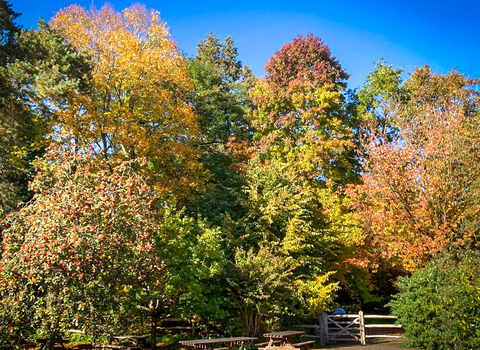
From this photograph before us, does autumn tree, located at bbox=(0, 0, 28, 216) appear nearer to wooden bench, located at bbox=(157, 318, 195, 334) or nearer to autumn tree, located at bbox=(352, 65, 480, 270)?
wooden bench, located at bbox=(157, 318, 195, 334)

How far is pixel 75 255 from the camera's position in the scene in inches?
371

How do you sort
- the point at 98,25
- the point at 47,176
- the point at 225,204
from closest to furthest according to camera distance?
the point at 47,176, the point at 225,204, the point at 98,25

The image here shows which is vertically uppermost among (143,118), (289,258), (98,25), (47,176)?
(98,25)

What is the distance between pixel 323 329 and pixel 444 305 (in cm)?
733

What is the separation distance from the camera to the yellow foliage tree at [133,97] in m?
20.7

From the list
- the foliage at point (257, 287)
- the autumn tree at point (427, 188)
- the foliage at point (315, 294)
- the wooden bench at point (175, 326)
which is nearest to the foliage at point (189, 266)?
the foliage at point (257, 287)

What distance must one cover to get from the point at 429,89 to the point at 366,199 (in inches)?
536

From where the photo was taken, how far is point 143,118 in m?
21.8

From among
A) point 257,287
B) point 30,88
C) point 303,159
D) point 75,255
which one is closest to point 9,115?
point 30,88

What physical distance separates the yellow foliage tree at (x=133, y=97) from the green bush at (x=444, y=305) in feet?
36.6

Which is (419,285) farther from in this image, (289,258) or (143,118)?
(143,118)

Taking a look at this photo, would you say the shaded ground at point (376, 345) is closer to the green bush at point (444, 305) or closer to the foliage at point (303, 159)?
the green bush at point (444, 305)

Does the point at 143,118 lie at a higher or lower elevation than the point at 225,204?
higher

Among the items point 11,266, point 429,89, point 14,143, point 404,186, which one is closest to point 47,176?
point 11,266
